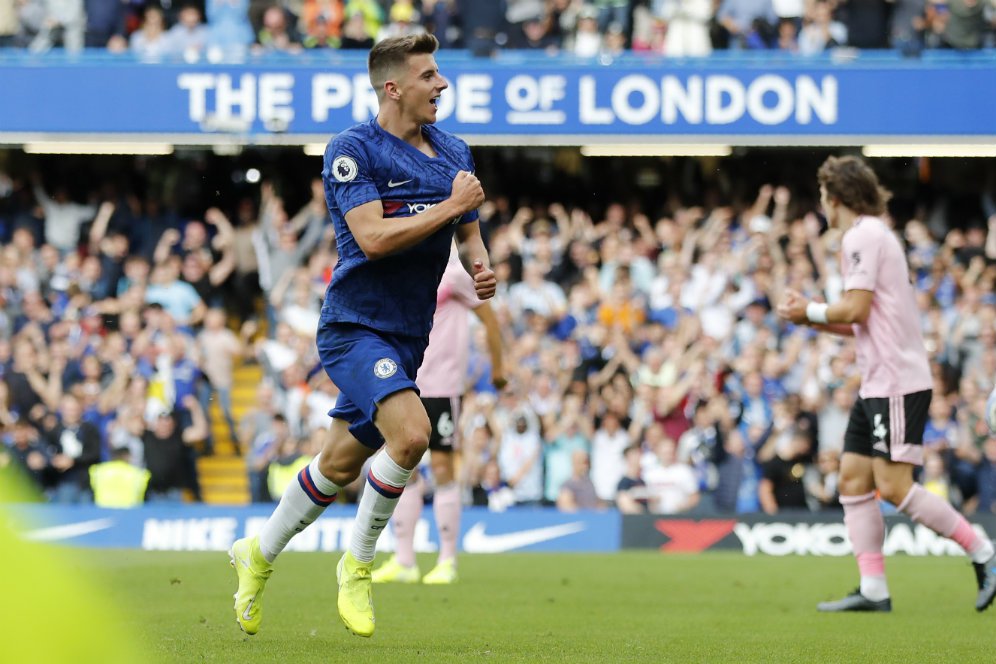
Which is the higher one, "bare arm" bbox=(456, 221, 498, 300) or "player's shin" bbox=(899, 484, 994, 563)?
"bare arm" bbox=(456, 221, 498, 300)

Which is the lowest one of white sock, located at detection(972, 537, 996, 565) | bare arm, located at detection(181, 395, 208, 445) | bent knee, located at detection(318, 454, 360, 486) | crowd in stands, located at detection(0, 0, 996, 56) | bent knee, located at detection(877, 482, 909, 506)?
bare arm, located at detection(181, 395, 208, 445)

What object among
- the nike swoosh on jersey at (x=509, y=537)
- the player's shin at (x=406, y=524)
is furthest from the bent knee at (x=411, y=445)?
the nike swoosh on jersey at (x=509, y=537)

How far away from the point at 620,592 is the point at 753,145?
11.4 metres

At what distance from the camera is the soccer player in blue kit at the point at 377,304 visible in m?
5.85

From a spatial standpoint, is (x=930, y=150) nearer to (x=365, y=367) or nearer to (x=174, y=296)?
(x=174, y=296)

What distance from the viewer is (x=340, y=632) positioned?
6.81 meters

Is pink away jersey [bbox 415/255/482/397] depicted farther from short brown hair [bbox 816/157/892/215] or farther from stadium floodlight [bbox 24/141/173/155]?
stadium floodlight [bbox 24/141/173/155]

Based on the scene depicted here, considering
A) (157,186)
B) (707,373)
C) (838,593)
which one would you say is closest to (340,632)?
(838,593)

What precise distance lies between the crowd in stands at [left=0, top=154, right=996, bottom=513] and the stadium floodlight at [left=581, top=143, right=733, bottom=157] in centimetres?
73

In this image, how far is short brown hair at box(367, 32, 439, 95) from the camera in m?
6.23

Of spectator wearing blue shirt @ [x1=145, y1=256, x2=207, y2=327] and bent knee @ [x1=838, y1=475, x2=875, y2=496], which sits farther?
spectator wearing blue shirt @ [x1=145, y1=256, x2=207, y2=327]

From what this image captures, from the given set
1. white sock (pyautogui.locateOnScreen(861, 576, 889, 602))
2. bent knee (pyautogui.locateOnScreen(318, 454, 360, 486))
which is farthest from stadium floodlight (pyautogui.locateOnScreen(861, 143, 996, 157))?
bent knee (pyautogui.locateOnScreen(318, 454, 360, 486))

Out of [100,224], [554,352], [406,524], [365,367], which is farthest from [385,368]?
[100,224]

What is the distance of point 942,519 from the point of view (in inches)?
326
